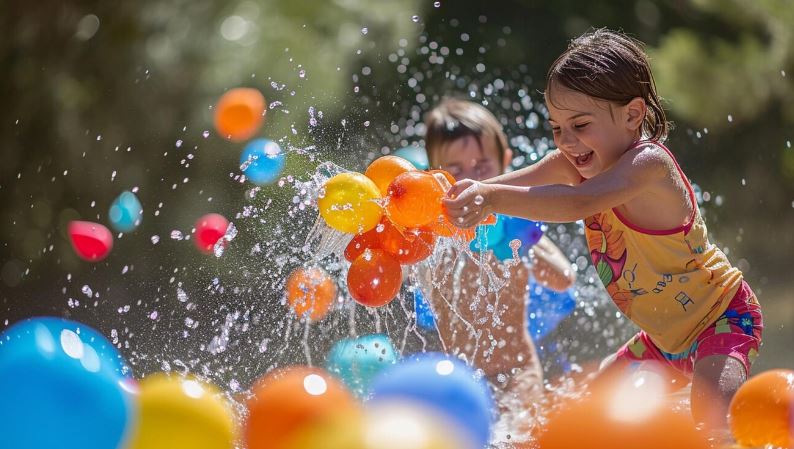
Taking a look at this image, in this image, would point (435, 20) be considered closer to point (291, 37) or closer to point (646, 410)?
point (291, 37)

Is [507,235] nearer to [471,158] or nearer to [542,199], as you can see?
[471,158]

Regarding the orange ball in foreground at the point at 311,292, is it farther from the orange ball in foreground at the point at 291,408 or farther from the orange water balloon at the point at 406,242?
the orange ball in foreground at the point at 291,408

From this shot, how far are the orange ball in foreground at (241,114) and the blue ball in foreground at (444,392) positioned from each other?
3285mm

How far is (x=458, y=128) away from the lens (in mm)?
3582

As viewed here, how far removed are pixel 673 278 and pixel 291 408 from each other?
1148mm

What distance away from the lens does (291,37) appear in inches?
233

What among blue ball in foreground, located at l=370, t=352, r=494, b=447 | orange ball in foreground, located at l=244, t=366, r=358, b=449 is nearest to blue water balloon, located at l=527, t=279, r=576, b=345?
blue ball in foreground, located at l=370, t=352, r=494, b=447

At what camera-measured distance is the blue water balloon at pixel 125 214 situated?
5406 mm

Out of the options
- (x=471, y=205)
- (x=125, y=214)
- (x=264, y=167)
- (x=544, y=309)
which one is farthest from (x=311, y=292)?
(x=125, y=214)

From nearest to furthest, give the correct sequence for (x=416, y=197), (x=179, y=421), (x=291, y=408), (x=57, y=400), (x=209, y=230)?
1. (x=57, y=400)
2. (x=179, y=421)
3. (x=291, y=408)
4. (x=416, y=197)
5. (x=209, y=230)

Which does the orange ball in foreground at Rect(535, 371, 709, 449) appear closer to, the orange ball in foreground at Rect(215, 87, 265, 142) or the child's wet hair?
the child's wet hair

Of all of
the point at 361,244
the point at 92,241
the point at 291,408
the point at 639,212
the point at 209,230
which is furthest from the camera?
the point at 92,241

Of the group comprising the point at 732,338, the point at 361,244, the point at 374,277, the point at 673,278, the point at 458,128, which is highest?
the point at 458,128

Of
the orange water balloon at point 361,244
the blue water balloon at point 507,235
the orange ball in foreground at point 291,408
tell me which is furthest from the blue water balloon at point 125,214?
the orange ball in foreground at point 291,408
